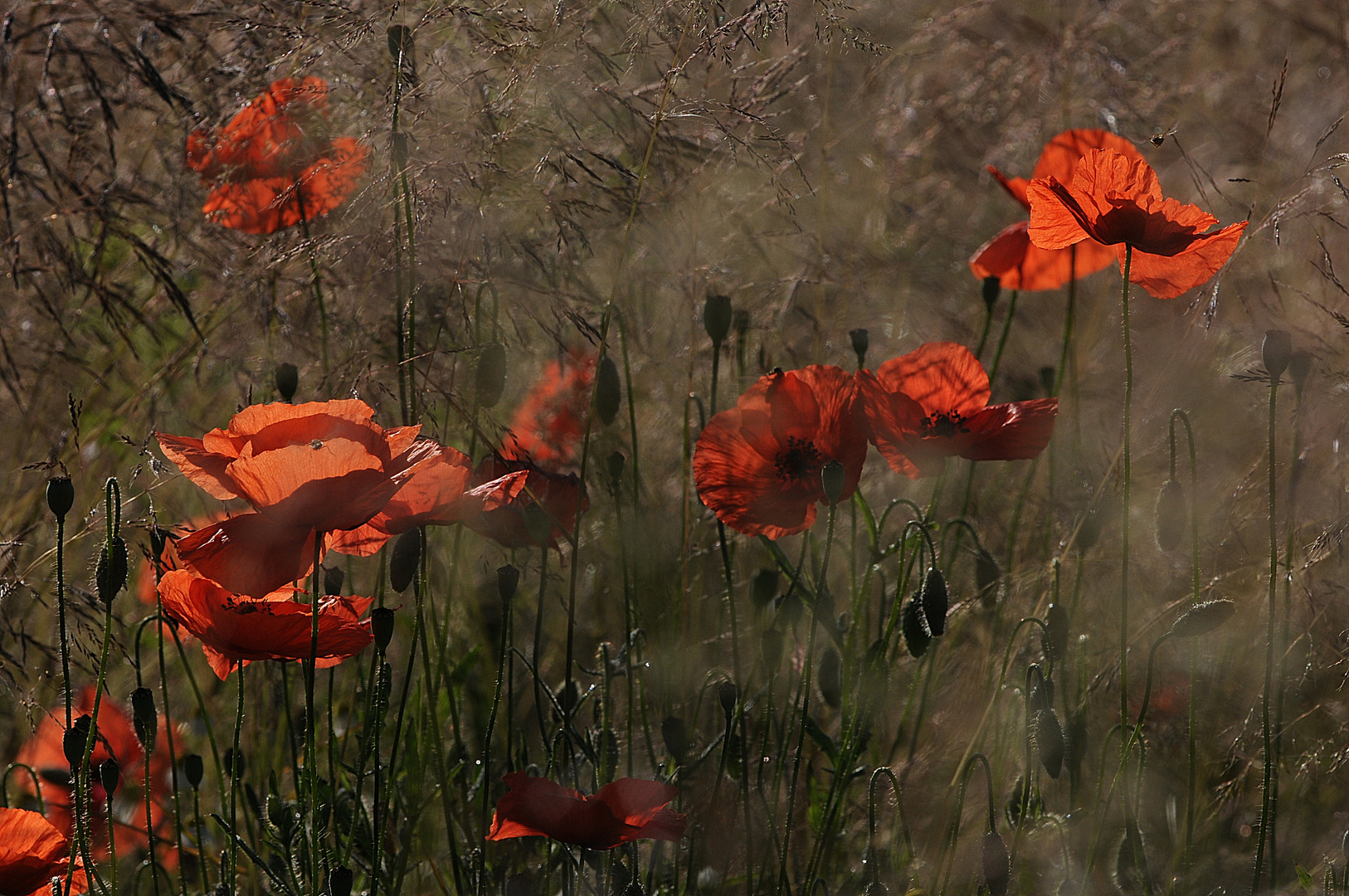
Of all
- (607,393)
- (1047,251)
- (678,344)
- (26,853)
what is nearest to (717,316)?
(607,393)

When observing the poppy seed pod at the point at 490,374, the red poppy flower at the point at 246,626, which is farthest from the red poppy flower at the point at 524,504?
the red poppy flower at the point at 246,626

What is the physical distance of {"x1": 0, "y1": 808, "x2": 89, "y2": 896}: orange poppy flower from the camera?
3.17 ft

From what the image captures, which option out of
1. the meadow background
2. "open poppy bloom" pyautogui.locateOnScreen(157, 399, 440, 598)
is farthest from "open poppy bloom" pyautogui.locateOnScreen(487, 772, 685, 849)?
"open poppy bloom" pyautogui.locateOnScreen(157, 399, 440, 598)

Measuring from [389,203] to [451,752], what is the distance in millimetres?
600

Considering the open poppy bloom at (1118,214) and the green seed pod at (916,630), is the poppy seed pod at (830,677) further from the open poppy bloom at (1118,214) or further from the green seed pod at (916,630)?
the open poppy bloom at (1118,214)

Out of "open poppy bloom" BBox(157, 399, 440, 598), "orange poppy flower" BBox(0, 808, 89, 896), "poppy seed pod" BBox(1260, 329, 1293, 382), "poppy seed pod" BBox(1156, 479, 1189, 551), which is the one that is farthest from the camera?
"poppy seed pod" BBox(1156, 479, 1189, 551)

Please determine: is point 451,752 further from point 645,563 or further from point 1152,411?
point 1152,411

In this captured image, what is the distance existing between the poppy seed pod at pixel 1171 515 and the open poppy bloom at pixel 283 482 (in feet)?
2.36


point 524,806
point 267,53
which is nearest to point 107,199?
point 267,53

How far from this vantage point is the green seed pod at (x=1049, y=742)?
1081mm

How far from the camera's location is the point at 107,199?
4.53ft

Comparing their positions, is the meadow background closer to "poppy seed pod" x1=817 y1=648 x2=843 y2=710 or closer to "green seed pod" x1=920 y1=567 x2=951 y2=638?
"poppy seed pod" x1=817 y1=648 x2=843 y2=710

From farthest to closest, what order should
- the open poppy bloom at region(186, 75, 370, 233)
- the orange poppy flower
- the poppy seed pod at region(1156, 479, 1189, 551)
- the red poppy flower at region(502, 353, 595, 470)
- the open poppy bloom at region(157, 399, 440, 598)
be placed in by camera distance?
the red poppy flower at region(502, 353, 595, 470) < the open poppy bloom at region(186, 75, 370, 233) < the poppy seed pod at region(1156, 479, 1189, 551) < the orange poppy flower < the open poppy bloom at region(157, 399, 440, 598)

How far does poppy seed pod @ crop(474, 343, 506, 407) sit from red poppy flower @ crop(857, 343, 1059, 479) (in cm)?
36
